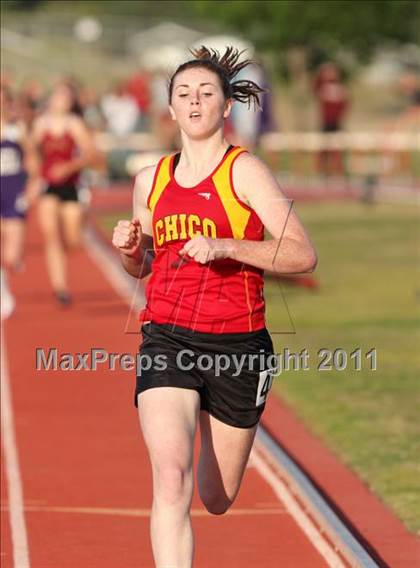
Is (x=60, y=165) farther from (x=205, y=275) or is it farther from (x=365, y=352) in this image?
(x=205, y=275)

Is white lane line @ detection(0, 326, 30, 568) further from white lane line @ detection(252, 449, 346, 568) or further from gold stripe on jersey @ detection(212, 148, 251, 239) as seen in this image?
gold stripe on jersey @ detection(212, 148, 251, 239)

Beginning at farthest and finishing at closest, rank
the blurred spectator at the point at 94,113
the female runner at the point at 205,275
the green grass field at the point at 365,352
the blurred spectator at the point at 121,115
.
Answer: the blurred spectator at the point at 121,115 → the blurred spectator at the point at 94,113 → the green grass field at the point at 365,352 → the female runner at the point at 205,275

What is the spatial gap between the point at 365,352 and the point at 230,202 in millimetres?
8827

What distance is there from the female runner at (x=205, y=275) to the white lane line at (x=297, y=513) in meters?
1.34

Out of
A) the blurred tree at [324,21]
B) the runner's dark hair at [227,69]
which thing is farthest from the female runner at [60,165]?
the blurred tree at [324,21]

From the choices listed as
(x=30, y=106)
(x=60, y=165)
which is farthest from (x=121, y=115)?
(x=60, y=165)

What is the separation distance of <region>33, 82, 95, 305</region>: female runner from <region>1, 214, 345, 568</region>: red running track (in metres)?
2.89

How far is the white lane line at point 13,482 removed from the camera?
26.1 feet

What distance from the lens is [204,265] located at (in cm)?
631

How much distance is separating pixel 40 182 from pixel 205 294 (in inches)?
483

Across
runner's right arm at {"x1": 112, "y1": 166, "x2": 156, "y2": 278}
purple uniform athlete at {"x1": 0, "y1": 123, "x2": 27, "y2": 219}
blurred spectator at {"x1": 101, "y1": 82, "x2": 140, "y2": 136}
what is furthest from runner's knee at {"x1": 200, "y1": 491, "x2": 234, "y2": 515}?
blurred spectator at {"x1": 101, "y1": 82, "x2": 140, "y2": 136}

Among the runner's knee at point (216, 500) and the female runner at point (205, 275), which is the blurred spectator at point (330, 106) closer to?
the runner's knee at point (216, 500)

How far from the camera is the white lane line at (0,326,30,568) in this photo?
795 centimetres

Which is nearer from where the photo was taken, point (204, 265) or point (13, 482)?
point (204, 265)
